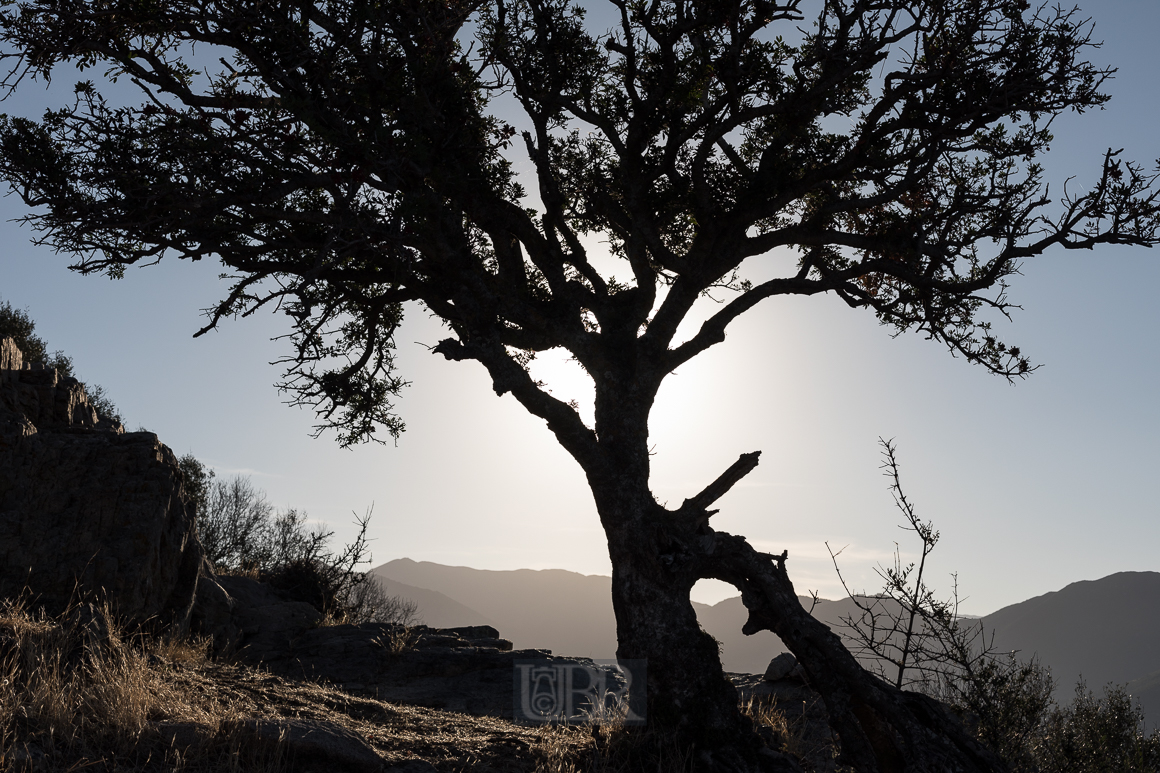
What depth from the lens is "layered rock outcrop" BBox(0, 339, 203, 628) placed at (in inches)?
368

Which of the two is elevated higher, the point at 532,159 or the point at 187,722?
the point at 532,159

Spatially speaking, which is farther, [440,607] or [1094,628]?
[440,607]

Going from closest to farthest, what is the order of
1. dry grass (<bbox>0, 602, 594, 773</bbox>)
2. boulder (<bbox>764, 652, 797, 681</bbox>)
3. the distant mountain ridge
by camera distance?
dry grass (<bbox>0, 602, 594, 773</bbox>) → boulder (<bbox>764, 652, 797, 681</bbox>) → the distant mountain ridge

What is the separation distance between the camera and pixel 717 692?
26.2 feet

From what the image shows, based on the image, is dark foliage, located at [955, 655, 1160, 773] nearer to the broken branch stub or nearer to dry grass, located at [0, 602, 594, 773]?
the broken branch stub

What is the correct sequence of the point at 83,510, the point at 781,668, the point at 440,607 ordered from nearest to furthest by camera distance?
1. the point at 83,510
2. the point at 781,668
3. the point at 440,607

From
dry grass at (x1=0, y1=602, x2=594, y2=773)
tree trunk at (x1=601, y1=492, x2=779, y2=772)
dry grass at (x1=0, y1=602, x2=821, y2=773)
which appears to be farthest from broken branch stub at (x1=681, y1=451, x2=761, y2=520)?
dry grass at (x1=0, y1=602, x2=594, y2=773)

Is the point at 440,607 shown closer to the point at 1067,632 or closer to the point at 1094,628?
the point at 1067,632

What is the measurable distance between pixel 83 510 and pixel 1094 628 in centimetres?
17196

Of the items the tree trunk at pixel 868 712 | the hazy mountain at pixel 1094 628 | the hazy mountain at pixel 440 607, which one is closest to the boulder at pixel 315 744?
the tree trunk at pixel 868 712

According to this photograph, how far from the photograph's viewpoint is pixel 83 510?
9922 millimetres

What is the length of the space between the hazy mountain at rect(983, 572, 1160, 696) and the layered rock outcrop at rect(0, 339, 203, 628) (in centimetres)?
14770

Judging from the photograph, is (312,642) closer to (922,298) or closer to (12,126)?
(12,126)

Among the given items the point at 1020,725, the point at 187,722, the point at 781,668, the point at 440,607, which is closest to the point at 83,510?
the point at 187,722
